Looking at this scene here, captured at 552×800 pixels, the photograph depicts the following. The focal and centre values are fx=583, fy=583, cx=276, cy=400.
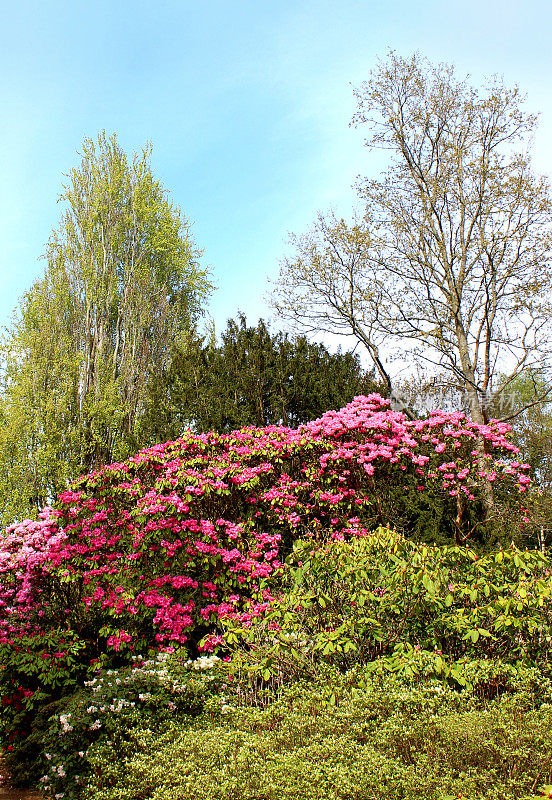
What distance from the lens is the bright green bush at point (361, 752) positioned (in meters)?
2.51

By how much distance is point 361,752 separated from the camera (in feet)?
8.83

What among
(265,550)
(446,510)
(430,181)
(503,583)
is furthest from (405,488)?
(430,181)

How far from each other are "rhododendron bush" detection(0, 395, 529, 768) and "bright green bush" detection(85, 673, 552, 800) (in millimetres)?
1871

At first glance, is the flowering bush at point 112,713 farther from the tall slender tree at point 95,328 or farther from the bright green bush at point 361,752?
the tall slender tree at point 95,328

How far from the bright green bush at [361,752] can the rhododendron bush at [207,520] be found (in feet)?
6.14

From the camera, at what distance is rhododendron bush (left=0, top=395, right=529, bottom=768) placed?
5.27 meters

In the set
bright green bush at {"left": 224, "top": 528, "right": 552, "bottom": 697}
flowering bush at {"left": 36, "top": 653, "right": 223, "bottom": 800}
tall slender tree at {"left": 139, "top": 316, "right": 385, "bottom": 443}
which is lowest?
flowering bush at {"left": 36, "top": 653, "right": 223, "bottom": 800}

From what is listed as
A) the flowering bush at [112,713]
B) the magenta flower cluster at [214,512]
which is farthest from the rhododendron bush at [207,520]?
the flowering bush at [112,713]

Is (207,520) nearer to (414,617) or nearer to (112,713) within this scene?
(112,713)

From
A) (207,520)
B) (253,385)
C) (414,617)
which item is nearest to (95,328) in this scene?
(253,385)

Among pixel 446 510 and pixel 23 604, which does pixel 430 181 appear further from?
pixel 23 604

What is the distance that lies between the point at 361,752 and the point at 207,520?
3.21 metres

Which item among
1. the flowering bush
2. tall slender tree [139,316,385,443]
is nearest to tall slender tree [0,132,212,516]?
tall slender tree [139,316,385,443]

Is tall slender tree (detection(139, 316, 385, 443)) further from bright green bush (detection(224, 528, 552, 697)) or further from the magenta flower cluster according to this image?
bright green bush (detection(224, 528, 552, 697))
